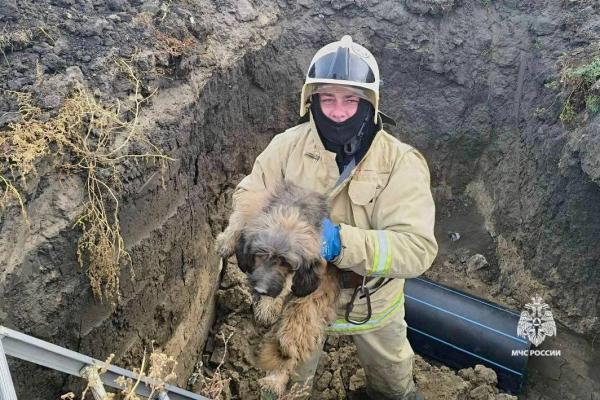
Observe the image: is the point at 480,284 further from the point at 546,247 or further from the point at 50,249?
the point at 50,249

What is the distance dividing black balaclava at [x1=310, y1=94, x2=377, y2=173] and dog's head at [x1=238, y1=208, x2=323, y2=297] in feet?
2.01

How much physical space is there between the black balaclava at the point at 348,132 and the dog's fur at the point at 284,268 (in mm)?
380

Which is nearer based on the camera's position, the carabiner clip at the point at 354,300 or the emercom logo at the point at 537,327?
the carabiner clip at the point at 354,300

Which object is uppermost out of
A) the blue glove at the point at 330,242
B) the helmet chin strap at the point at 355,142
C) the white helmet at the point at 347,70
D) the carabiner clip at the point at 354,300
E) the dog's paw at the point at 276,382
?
the white helmet at the point at 347,70

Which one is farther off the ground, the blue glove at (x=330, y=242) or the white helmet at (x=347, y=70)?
the white helmet at (x=347, y=70)

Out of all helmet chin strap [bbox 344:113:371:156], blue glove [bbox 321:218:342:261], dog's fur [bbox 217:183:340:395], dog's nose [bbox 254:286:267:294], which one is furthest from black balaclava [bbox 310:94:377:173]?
dog's nose [bbox 254:286:267:294]

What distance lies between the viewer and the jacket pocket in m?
2.95

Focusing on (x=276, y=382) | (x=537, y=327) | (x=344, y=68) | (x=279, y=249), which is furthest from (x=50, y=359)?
(x=537, y=327)

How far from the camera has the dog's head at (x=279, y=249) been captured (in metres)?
2.59

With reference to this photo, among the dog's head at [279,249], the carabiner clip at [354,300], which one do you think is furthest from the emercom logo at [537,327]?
the dog's head at [279,249]

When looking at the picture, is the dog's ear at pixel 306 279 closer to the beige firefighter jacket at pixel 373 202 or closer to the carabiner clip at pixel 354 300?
the beige firefighter jacket at pixel 373 202

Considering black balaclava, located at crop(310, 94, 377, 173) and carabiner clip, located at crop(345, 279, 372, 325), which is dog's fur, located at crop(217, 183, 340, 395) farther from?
black balaclava, located at crop(310, 94, 377, 173)

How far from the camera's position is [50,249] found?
8.64 ft

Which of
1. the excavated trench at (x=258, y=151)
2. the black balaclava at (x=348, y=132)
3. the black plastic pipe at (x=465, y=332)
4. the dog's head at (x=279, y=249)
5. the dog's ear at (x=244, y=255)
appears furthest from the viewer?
the black plastic pipe at (x=465, y=332)
